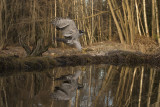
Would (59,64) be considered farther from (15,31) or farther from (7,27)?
(15,31)

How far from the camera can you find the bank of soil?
895cm

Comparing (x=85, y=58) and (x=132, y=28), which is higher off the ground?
(x=132, y=28)

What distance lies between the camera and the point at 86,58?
12.1 meters

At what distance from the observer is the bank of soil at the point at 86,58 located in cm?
895

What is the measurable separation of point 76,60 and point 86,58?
683 mm

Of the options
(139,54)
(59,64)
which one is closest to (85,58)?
(59,64)

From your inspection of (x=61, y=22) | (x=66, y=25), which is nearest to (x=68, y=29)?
(x=66, y=25)

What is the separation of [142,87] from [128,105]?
1.93 meters

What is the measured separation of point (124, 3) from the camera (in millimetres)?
15844

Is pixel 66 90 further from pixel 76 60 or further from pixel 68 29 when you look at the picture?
pixel 76 60

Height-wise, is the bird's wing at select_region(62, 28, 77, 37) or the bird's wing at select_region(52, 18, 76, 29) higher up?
the bird's wing at select_region(52, 18, 76, 29)

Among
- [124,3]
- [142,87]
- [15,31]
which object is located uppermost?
[124,3]

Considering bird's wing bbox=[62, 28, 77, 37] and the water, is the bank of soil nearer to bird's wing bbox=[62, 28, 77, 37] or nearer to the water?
bird's wing bbox=[62, 28, 77, 37]

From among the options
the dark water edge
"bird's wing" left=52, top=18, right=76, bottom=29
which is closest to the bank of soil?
the dark water edge
